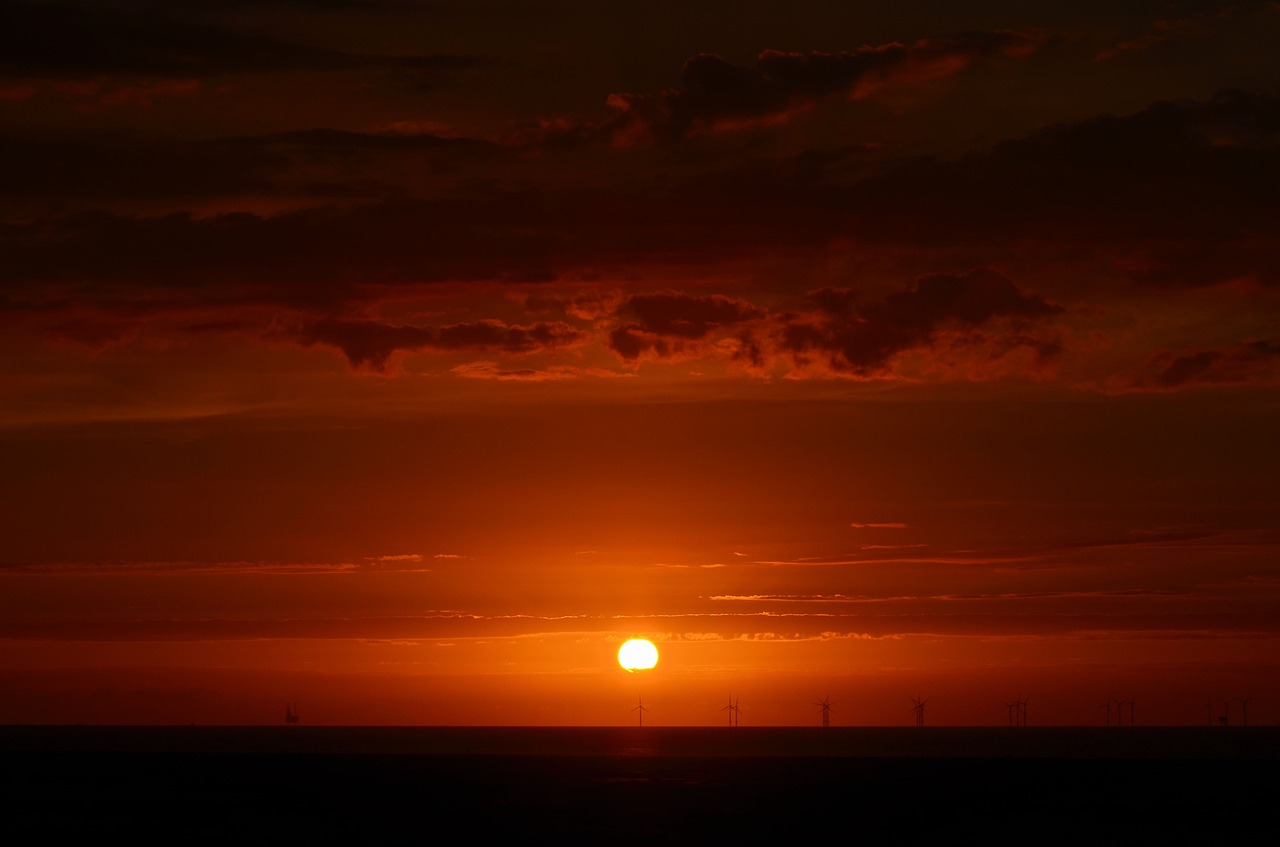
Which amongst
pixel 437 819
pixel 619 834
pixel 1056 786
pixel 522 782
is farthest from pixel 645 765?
pixel 619 834

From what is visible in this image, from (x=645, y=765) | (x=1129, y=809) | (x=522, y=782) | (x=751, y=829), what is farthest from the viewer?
(x=645, y=765)

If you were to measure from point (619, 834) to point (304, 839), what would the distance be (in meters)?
17.2

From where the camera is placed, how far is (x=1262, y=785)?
140 metres

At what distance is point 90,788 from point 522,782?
3710 centimetres

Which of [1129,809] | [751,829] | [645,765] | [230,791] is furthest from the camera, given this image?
[645,765]

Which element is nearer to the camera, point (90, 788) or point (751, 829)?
point (751, 829)

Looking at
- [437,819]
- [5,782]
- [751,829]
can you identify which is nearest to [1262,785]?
[751,829]

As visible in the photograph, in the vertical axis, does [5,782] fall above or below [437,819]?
above

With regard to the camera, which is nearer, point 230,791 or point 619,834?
point 619,834

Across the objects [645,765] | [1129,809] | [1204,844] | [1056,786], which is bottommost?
[1204,844]

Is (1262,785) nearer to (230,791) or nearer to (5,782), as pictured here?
(230,791)

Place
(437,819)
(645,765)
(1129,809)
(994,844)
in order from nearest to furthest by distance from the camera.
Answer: (994,844) < (437,819) < (1129,809) < (645,765)

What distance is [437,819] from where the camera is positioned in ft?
314

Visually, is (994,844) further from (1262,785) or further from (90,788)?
A: (90,788)
